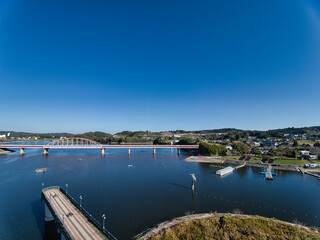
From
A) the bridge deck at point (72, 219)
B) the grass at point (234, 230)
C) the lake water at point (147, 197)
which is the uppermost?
the bridge deck at point (72, 219)

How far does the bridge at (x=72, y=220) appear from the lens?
11562 millimetres

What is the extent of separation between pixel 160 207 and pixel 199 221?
6.92m

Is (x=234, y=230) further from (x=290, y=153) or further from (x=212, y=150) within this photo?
(x=290, y=153)

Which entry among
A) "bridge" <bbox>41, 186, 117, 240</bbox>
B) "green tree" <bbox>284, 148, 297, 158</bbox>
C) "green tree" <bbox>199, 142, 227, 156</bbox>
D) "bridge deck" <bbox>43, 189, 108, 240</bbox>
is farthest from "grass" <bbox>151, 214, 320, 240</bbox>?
"green tree" <bbox>284, 148, 297, 158</bbox>

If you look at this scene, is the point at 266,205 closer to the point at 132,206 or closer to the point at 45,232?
the point at 132,206

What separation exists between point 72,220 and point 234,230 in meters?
12.6

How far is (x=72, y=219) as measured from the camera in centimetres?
1346

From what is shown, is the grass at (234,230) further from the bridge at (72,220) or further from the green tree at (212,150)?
the green tree at (212,150)

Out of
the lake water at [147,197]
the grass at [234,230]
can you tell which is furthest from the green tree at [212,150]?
the grass at [234,230]

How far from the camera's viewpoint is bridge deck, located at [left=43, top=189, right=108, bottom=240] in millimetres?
11656

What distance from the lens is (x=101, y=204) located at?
1995cm

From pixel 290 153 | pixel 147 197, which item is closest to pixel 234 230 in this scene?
pixel 147 197

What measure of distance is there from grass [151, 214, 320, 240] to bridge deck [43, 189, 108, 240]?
15.2 feet

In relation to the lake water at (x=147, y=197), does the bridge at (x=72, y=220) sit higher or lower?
higher
